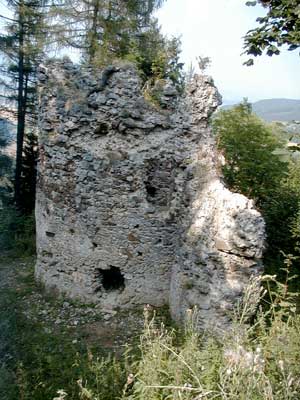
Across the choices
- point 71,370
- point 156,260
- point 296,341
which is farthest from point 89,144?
point 296,341

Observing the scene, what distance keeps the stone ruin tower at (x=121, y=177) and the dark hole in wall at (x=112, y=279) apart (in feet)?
0.11

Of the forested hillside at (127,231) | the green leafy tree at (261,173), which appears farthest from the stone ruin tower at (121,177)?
the green leafy tree at (261,173)

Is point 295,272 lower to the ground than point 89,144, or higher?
lower

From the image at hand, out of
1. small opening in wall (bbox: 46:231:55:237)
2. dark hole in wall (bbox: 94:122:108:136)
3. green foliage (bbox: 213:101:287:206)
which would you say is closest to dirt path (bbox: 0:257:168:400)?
small opening in wall (bbox: 46:231:55:237)

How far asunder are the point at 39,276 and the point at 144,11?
Result: 33.0ft

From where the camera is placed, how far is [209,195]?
6891mm

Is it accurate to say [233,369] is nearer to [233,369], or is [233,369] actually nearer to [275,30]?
[233,369]

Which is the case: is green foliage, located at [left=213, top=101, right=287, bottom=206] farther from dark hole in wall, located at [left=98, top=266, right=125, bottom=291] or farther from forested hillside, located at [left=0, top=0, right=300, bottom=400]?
dark hole in wall, located at [left=98, top=266, right=125, bottom=291]

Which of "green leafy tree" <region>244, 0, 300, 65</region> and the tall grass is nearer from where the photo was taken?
the tall grass

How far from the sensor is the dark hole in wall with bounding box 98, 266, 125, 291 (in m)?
8.21

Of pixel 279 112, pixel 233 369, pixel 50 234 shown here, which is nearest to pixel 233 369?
pixel 233 369

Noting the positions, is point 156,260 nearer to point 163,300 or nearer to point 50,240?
point 163,300

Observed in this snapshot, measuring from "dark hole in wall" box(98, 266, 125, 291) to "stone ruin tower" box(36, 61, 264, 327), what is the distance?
3 cm

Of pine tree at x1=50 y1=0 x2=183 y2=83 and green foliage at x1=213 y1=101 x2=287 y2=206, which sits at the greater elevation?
pine tree at x1=50 y1=0 x2=183 y2=83
